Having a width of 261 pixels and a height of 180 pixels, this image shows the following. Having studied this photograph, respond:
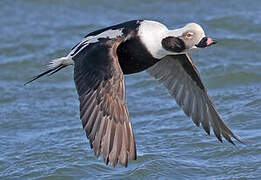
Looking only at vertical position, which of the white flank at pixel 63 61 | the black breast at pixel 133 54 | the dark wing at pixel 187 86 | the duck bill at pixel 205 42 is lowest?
the dark wing at pixel 187 86

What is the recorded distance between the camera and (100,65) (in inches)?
215

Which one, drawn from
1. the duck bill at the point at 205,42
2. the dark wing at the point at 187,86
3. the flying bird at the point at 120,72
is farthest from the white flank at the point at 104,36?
the dark wing at the point at 187,86

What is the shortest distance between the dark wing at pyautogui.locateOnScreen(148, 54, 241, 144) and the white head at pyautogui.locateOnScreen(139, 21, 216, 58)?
0.64 meters

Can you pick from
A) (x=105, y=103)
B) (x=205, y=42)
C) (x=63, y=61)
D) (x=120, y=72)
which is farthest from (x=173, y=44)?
(x=63, y=61)

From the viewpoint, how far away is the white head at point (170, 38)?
5551 millimetres

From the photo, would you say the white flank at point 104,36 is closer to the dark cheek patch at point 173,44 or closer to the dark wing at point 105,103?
the dark wing at point 105,103

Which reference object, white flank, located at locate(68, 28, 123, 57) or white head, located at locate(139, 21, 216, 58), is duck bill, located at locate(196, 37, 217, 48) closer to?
white head, located at locate(139, 21, 216, 58)

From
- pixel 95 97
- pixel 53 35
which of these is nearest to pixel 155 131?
pixel 95 97

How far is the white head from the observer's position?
5551mm

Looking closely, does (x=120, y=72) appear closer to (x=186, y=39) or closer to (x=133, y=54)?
(x=133, y=54)

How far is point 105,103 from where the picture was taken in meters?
5.38

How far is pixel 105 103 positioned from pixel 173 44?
69cm

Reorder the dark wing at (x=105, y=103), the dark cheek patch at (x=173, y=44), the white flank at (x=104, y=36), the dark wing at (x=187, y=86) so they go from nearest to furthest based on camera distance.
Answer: the dark wing at (x=105, y=103) → the dark cheek patch at (x=173, y=44) → the white flank at (x=104, y=36) → the dark wing at (x=187, y=86)

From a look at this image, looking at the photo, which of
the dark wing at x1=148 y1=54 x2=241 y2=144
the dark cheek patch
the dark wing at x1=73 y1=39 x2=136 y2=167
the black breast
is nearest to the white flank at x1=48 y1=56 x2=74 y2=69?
the dark wing at x1=73 y1=39 x2=136 y2=167
